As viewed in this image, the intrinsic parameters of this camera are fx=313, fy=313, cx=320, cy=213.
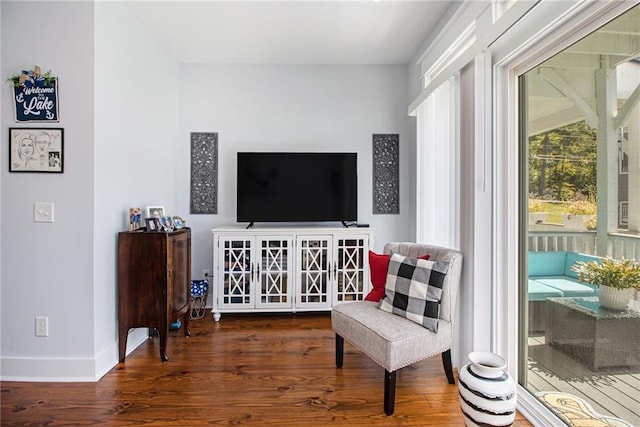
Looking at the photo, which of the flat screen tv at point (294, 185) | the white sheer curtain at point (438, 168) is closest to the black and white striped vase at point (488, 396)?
the white sheer curtain at point (438, 168)

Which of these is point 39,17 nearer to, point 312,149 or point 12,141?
point 12,141

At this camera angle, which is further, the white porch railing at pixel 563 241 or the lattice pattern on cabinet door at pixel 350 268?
the lattice pattern on cabinet door at pixel 350 268

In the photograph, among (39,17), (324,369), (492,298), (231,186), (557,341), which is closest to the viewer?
(557,341)

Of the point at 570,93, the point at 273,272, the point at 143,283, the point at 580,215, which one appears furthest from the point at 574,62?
the point at 143,283

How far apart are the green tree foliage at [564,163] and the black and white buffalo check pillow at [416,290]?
664mm

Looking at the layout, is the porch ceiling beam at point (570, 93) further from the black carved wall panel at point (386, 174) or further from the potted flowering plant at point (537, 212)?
the black carved wall panel at point (386, 174)

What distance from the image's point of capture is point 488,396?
4.18 ft

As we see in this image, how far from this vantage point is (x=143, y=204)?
2.65 meters

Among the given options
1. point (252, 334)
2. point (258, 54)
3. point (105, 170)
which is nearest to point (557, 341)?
point (252, 334)

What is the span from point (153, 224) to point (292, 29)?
6.47 ft

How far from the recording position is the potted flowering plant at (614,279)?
1207mm

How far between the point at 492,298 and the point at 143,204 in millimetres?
2699

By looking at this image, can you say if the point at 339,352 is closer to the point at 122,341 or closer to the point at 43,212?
the point at 122,341

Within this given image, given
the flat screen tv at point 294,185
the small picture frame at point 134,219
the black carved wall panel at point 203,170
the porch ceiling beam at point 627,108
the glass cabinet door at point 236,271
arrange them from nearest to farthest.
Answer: the porch ceiling beam at point 627,108
the small picture frame at point 134,219
the glass cabinet door at point 236,271
the flat screen tv at point 294,185
the black carved wall panel at point 203,170
